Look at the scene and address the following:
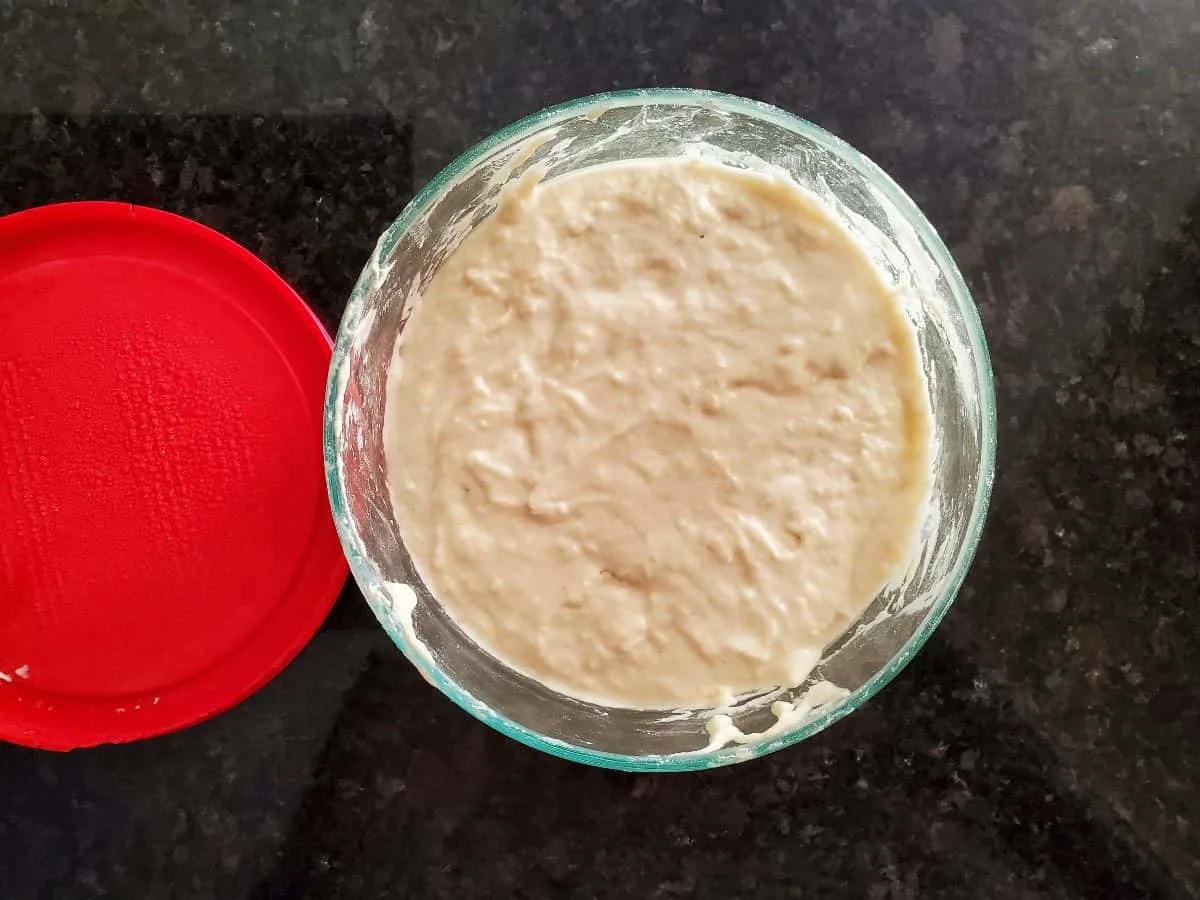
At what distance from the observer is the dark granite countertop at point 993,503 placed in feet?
4.84

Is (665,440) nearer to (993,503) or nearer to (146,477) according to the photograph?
(993,503)

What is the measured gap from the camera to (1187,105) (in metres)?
1.52

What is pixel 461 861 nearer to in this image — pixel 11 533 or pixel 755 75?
pixel 11 533

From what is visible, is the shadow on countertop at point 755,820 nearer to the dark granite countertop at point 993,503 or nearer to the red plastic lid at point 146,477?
the dark granite countertop at point 993,503

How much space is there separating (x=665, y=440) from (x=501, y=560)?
0.27 m

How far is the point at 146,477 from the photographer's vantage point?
4.80ft

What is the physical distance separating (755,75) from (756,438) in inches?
23.7

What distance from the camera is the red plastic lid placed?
4.79ft

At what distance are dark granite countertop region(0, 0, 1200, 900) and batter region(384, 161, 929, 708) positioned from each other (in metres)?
0.23

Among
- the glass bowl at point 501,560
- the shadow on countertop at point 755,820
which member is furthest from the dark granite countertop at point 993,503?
the glass bowl at point 501,560

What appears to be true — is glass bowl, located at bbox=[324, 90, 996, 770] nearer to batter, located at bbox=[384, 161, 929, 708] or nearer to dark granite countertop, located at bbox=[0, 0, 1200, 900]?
batter, located at bbox=[384, 161, 929, 708]

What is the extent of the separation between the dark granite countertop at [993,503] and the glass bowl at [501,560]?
0.55 ft

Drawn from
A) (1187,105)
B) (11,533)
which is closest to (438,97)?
(11,533)

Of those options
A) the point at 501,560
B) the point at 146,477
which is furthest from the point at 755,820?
the point at 146,477
